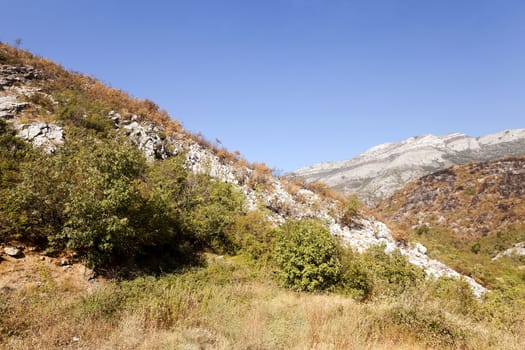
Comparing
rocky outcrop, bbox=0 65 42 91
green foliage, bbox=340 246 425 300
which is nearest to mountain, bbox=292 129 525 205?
rocky outcrop, bbox=0 65 42 91

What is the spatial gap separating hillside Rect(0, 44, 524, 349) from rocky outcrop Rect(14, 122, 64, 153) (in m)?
0.08

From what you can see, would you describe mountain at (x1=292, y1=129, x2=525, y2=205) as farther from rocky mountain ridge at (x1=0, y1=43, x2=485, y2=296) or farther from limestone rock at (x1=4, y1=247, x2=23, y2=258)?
limestone rock at (x1=4, y1=247, x2=23, y2=258)

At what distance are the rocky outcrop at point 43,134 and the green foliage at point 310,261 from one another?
450 inches

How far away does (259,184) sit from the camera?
19.8 meters

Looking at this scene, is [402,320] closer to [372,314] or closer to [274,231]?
[372,314]

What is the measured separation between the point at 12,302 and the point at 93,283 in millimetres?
3028

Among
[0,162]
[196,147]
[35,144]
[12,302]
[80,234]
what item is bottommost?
[12,302]

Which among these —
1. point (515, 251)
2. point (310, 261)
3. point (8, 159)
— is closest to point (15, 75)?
point (8, 159)

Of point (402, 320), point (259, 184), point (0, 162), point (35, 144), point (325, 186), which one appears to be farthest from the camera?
point (325, 186)

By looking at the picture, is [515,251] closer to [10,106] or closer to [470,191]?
[470,191]

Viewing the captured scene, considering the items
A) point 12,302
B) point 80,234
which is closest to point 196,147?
point 80,234

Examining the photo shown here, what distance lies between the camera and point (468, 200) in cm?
3906

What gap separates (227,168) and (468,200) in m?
36.3

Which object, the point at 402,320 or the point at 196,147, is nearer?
the point at 402,320
